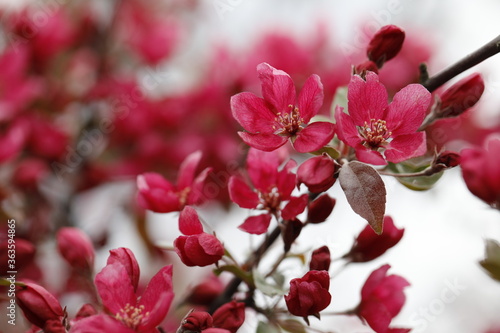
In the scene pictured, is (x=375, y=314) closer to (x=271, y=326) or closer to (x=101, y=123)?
(x=271, y=326)

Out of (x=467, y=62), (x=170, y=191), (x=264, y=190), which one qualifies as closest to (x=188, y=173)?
(x=170, y=191)

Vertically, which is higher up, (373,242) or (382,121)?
(382,121)

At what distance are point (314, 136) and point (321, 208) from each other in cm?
12

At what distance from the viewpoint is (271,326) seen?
89cm

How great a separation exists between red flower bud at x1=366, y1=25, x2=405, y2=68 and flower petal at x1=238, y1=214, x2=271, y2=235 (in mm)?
318

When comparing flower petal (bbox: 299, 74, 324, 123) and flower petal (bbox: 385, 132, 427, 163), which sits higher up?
flower petal (bbox: 299, 74, 324, 123)

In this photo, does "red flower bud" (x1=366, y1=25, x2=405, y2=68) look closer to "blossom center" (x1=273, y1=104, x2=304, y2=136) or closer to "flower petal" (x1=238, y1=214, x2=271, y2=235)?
"blossom center" (x1=273, y1=104, x2=304, y2=136)

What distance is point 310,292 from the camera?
29.6 inches

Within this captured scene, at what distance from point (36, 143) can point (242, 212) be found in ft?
2.18

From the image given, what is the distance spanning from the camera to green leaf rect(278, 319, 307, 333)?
901mm

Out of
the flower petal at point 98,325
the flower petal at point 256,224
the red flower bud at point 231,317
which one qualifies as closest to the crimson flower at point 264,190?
the flower petal at point 256,224

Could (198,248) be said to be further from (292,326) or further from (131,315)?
(292,326)

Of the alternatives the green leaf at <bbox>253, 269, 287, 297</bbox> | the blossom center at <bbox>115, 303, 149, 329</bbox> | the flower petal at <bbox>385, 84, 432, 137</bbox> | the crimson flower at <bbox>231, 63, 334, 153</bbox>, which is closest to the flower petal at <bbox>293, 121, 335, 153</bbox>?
the crimson flower at <bbox>231, 63, 334, 153</bbox>

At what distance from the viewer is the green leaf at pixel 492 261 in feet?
2.51
